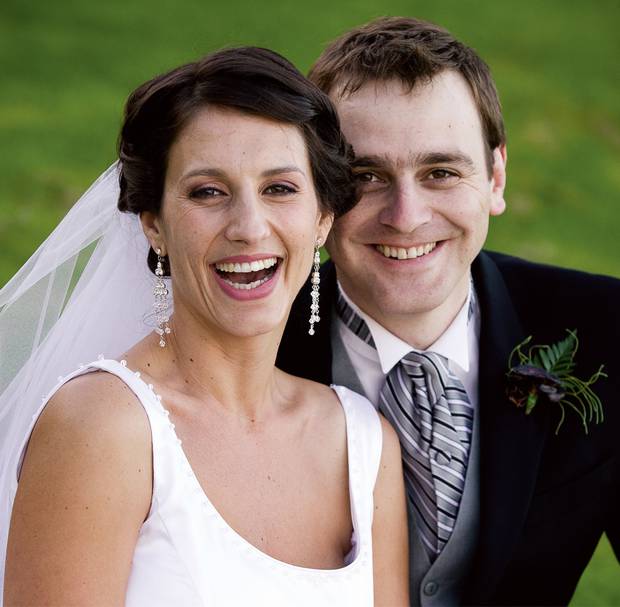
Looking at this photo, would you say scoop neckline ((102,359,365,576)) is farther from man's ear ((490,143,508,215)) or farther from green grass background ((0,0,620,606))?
green grass background ((0,0,620,606))

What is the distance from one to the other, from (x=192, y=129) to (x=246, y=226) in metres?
0.32

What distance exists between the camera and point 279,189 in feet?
10.7

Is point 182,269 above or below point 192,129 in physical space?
below

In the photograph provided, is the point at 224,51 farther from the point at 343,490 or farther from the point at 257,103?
the point at 343,490

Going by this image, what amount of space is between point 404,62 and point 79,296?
A: 1.39 metres

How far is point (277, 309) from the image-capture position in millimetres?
3305

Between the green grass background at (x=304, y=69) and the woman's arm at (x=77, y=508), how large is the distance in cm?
558

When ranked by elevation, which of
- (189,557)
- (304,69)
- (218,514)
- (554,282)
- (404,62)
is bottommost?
(189,557)

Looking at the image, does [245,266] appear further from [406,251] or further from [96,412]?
[406,251]

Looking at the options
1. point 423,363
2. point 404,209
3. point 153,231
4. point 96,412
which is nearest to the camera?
point 96,412

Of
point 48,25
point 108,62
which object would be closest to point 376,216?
point 108,62

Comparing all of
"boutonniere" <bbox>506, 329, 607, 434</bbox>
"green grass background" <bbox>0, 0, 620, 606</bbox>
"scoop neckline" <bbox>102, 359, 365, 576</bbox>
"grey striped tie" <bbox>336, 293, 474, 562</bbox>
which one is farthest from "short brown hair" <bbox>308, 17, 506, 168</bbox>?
"green grass background" <bbox>0, 0, 620, 606</bbox>

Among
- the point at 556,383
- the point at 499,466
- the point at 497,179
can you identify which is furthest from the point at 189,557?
the point at 497,179

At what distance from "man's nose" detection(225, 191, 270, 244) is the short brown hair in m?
0.98
